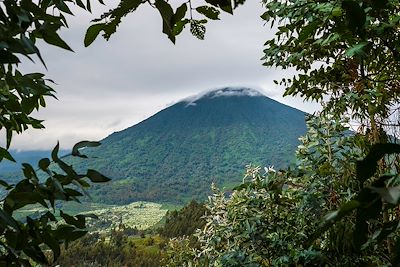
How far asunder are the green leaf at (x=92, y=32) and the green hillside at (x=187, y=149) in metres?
105

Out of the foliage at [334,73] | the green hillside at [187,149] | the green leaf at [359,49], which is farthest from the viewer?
the green hillside at [187,149]

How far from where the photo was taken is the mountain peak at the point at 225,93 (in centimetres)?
14638

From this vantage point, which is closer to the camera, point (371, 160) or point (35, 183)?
point (371, 160)

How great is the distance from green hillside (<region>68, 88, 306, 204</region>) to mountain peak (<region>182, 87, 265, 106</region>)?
719 centimetres

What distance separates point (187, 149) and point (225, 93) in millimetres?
30265

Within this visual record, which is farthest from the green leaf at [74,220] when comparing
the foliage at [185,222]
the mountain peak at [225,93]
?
the mountain peak at [225,93]

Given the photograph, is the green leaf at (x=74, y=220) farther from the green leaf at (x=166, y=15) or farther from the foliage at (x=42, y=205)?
the green leaf at (x=166, y=15)

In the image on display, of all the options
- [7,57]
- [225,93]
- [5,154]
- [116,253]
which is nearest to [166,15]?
[7,57]

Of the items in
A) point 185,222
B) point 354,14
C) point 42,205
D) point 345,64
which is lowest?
point 185,222

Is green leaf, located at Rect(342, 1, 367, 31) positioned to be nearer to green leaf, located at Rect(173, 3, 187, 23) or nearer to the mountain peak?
green leaf, located at Rect(173, 3, 187, 23)

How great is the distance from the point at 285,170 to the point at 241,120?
129 m

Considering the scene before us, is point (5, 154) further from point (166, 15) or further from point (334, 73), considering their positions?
point (334, 73)

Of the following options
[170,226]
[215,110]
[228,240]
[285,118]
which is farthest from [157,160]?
[228,240]

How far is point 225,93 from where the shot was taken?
482ft
